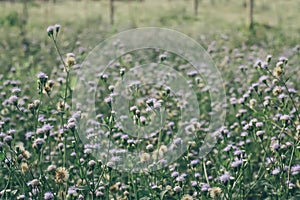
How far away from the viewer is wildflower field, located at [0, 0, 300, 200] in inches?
117

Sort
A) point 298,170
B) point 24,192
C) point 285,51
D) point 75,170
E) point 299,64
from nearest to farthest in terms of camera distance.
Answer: point 24,192
point 298,170
point 75,170
point 299,64
point 285,51

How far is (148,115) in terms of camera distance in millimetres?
3570

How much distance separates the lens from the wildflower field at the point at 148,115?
2.97m

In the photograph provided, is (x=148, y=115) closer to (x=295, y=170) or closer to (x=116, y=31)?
(x=295, y=170)

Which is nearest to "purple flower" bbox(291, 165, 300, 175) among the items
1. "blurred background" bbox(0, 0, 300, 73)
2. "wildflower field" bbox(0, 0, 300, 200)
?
"wildflower field" bbox(0, 0, 300, 200)

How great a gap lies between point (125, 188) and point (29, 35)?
23.4 feet

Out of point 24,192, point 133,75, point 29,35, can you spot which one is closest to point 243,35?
point 29,35

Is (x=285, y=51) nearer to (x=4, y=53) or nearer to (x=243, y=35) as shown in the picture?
(x=243, y=35)

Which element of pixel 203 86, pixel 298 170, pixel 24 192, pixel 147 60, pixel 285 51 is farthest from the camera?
pixel 285 51

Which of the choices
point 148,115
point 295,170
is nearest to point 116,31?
point 148,115

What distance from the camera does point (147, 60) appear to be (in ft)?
23.0

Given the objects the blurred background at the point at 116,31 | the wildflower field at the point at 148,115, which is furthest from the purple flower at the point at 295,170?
the blurred background at the point at 116,31

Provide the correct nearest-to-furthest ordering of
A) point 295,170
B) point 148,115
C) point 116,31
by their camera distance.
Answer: point 295,170 → point 148,115 → point 116,31

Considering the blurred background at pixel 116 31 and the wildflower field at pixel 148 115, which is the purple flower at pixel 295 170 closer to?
the wildflower field at pixel 148 115
